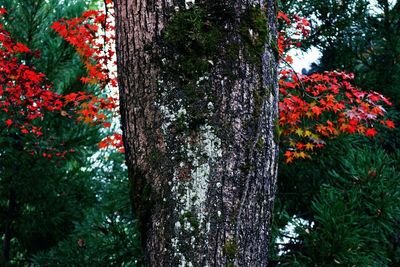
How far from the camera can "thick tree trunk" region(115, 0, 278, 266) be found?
1397 millimetres

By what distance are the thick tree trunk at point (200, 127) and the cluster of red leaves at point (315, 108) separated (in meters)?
2.27

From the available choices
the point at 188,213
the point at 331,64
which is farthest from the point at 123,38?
the point at 331,64

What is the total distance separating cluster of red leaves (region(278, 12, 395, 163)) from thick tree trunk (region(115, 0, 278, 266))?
2.27m

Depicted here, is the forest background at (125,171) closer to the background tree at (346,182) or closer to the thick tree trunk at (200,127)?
the background tree at (346,182)

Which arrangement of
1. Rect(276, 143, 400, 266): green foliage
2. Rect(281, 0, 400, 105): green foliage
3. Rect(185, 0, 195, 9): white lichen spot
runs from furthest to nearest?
Rect(281, 0, 400, 105): green foliage
Rect(276, 143, 400, 266): green foliage
Rect(185, 0, 195, 9): white lichen spot

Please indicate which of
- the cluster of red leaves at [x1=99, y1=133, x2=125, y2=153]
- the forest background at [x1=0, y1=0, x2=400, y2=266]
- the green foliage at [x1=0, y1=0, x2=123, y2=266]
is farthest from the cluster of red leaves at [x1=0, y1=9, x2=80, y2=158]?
the green foliage at [x1=0, y1=0, x2=123, y2=266]

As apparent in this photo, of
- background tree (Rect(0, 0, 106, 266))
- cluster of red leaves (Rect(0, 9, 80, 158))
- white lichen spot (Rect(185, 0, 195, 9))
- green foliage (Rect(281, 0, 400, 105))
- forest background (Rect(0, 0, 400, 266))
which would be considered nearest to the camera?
white lichen spot (Rect(185, 0, 195, 9))

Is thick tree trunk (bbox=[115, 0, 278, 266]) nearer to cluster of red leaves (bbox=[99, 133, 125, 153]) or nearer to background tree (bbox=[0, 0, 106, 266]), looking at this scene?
cluster of red leaves (bbox=[99, 133, 125, 153])

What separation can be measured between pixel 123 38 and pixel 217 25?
0.29 metres

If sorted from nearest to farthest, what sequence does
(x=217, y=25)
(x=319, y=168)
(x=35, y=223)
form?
1. (x=217, y=25)
2. (x=319, y=168)
3. (x=35, y=223)

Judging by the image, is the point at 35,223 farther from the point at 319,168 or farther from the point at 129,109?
the point at 129,109

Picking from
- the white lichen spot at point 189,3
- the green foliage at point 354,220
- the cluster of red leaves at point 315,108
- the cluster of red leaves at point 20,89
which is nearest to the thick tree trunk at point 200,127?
the white lichen spot at point 189,3

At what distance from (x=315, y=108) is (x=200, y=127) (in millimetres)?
2951

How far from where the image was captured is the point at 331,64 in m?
6.40
